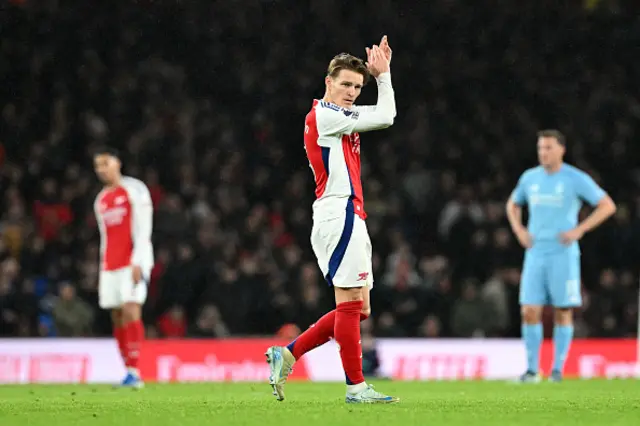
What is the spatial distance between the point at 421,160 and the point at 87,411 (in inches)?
525

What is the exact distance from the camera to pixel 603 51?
22.5 m

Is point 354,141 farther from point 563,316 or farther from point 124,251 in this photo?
point 563,316

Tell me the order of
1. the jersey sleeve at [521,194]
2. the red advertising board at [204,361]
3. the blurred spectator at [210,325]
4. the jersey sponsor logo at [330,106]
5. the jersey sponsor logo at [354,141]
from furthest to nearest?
the blurred spectator at [210,325], the red advertising board at [204,361], the jersey sleeve at [521,194], the jersey sponsor logo at [354,141], the jersey sponsor logo at [330,106]

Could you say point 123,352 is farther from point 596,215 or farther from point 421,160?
point 421,160

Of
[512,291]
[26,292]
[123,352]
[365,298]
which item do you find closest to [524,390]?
[365,298]

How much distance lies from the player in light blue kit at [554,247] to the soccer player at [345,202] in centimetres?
476

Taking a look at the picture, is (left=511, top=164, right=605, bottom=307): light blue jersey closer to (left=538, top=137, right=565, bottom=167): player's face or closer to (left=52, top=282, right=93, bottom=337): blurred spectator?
(left=538, top=137, right=565, bottom=167): player's face

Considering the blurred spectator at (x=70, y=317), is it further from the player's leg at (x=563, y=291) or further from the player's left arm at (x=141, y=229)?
the player's leg at (x=563, y=291)

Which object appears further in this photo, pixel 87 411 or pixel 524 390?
pixel 524 390

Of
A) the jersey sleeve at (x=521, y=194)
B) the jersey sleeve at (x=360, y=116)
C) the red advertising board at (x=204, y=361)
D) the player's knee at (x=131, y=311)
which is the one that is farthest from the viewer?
the red advertising board at (x=204, y=361)

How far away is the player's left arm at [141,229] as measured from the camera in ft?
40.2

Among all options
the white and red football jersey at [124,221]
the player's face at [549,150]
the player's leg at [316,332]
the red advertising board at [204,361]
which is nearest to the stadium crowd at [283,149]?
the red advertising board at [204,361]

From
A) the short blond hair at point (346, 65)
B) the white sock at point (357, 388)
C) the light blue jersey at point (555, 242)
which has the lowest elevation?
the white sock at point (357, 388)

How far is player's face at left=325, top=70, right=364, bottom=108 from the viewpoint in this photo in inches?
318
